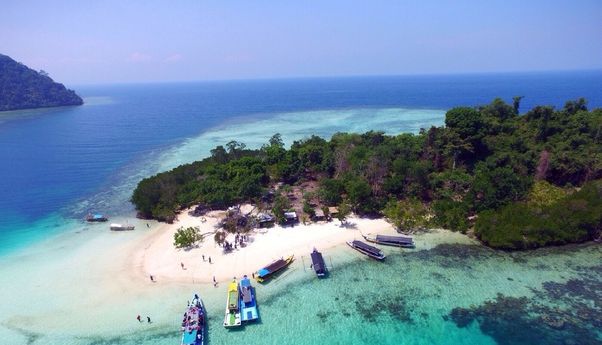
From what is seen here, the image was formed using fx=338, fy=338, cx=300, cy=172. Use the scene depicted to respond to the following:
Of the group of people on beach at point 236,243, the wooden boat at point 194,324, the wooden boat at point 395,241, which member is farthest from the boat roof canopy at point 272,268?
the wooden boat at point 395,241

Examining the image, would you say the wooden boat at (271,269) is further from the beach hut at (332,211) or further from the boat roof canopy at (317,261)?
the beach hut at (332,211)

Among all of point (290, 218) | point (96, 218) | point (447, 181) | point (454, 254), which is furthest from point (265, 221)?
point (447, 181)

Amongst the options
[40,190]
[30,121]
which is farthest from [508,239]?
[30,121]

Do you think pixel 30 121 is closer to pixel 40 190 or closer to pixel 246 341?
pixel 40 190

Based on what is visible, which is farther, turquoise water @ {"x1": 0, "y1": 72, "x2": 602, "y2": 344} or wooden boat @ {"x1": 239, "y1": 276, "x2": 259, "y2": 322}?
wooden boat @ {"x1": 239, "y1": 276, "x2": 259, "y2": 322}

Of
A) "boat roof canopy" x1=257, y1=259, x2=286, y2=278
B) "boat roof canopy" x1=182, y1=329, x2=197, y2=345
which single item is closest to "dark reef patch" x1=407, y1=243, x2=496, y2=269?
"boat roof canopy" x1=257, y1=259, x2=286, y2=278

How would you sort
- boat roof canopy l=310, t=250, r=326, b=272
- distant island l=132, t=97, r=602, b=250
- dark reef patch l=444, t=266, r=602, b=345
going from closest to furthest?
dark reef patch l=444, t=266, r=602, b=345 → boat roof canopy l=310, t=250, r=326, b=272 → distant island l=132, t=97, r=602, b=250

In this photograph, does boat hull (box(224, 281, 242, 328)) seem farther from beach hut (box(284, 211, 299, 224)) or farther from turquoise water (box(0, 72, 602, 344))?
beach hut (box(284, 211, 299, 224))

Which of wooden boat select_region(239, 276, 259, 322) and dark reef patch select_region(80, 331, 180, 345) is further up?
wooden boat select_region(239, 276, 259, 322)
